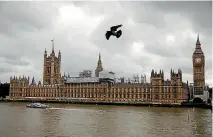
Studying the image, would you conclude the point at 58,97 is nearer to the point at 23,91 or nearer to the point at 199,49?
the point at 23,91

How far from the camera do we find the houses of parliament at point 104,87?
181ft

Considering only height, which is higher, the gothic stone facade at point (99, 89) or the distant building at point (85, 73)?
the distant building at point (85, 73)

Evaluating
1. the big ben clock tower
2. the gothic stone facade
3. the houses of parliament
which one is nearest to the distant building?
the houses of parliament

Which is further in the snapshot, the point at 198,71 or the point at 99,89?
the point at 198,71

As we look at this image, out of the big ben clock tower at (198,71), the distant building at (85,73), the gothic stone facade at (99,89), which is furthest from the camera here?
the distant building at (85,73)

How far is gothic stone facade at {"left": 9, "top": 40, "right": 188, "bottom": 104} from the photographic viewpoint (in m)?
55.0

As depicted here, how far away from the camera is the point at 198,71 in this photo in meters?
65.0

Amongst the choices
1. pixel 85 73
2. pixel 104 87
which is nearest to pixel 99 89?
pixel 104 87

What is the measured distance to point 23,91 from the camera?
7069 cm

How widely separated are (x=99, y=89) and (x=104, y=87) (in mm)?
1201

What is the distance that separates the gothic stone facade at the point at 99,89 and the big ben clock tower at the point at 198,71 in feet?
13.6

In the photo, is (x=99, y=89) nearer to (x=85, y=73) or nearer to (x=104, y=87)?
(x=104, y=87)

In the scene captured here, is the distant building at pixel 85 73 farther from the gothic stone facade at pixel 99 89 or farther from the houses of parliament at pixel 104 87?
the gothic stone facade at pixel 99 89

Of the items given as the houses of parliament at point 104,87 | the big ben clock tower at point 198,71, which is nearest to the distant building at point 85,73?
the houses of parliament at point 104,87
